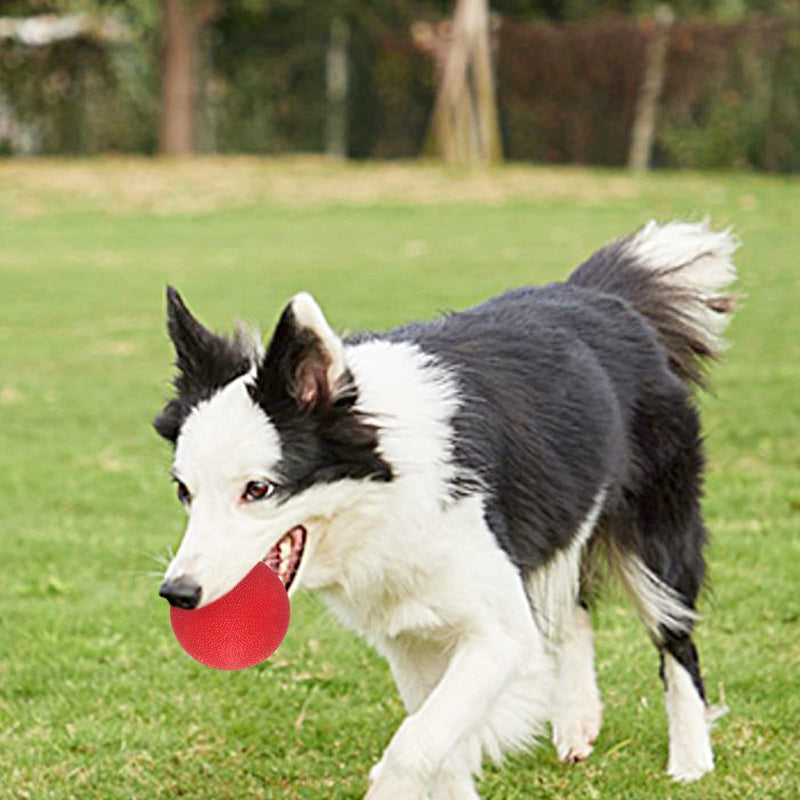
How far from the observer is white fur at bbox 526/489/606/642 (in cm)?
474

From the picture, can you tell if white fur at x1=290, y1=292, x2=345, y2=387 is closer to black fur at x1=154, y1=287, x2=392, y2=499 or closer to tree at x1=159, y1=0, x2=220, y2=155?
black fur at x1=154, y1=287, x2=392, y2=499

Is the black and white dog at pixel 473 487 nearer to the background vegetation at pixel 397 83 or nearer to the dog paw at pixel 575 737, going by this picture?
the dog paw at pixel 575 737

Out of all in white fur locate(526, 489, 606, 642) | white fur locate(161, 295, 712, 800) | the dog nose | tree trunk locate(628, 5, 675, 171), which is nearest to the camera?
the dog nose

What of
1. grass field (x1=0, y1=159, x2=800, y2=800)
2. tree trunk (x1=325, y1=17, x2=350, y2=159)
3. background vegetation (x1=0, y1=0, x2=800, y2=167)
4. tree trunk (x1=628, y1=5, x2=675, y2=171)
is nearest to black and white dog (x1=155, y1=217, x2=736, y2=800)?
grass field (x1=0, y1=159, x2=800, y2=800)

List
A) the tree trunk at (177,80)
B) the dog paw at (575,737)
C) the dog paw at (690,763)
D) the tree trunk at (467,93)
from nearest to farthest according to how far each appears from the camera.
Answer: the dog paw at (690,763) < the dog paw at (575,737) < the tree trunk at (467,93) < the tree trunk at (177,80)

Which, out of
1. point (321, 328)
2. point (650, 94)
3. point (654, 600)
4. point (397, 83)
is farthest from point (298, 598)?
point (397, 83)

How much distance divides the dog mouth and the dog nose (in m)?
0.29

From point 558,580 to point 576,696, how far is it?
1.70 ft

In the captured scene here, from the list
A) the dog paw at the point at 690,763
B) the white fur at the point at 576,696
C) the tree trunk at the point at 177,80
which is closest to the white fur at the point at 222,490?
the white fur at the point at 576,696

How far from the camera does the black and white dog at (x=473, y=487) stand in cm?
382

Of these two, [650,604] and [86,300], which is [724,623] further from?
[86,300]

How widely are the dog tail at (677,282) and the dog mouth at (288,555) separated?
1.84 m

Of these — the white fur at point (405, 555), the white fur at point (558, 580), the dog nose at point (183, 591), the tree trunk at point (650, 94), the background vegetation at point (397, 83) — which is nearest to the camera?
the dog nose at point (183, 591)

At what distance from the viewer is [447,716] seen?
4.03 meters
